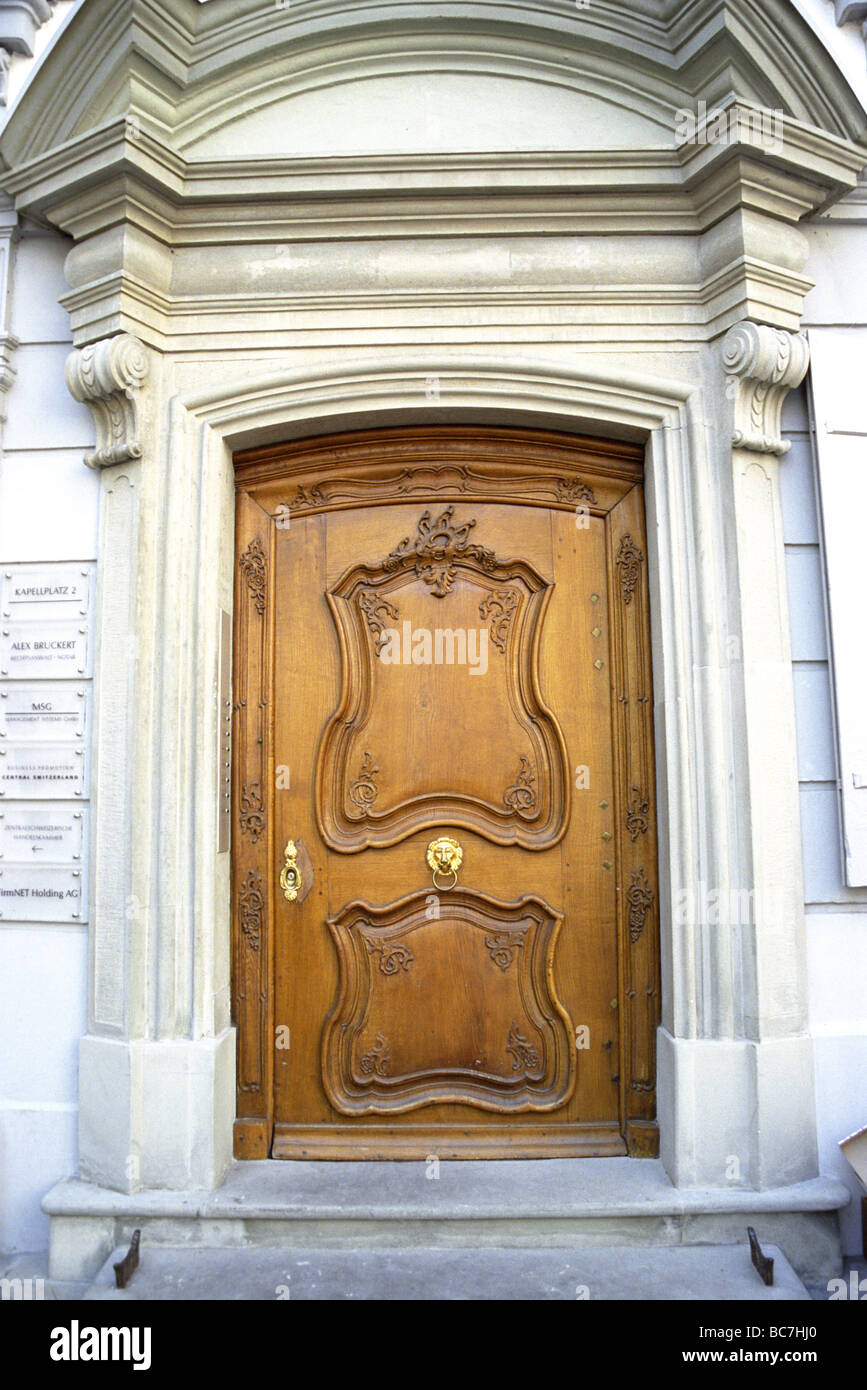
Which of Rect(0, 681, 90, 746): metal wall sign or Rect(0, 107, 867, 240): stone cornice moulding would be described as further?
Rect(0, 681, 90, 746): metal wall sign

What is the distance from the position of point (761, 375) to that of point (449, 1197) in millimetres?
2739

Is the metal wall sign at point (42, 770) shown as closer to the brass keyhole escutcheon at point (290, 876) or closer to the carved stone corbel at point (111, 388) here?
the brass keyhole escutcheon at point (290, 876)

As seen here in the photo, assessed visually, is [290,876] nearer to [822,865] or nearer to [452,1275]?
[452,1275]

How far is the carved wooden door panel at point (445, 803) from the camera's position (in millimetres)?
2975

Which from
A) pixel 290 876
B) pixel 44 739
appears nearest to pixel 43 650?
pixel 44 739

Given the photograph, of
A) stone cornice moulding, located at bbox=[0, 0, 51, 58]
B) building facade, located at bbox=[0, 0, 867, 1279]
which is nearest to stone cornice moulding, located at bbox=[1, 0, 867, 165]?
building facade, located at bbox=[0, 0, 867, 1279]

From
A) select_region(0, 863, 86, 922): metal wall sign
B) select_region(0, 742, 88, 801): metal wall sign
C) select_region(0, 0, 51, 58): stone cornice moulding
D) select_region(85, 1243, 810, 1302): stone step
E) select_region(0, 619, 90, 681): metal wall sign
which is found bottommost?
select_region(85, 1243, 810, 1302): stone step

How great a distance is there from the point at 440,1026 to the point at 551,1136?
20.1 inches

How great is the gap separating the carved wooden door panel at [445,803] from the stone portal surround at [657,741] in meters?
0.14

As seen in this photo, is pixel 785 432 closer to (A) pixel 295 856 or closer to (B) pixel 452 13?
(B) pixel 452 13

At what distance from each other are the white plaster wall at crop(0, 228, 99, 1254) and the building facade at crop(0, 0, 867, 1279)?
0.01m

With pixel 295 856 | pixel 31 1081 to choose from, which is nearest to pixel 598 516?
pixel 295 856

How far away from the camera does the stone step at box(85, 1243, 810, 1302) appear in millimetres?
2418

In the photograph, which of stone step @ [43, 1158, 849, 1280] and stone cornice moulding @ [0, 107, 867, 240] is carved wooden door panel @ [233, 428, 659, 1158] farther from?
stone cornice moulding @ [0, 107, 867, 240]
